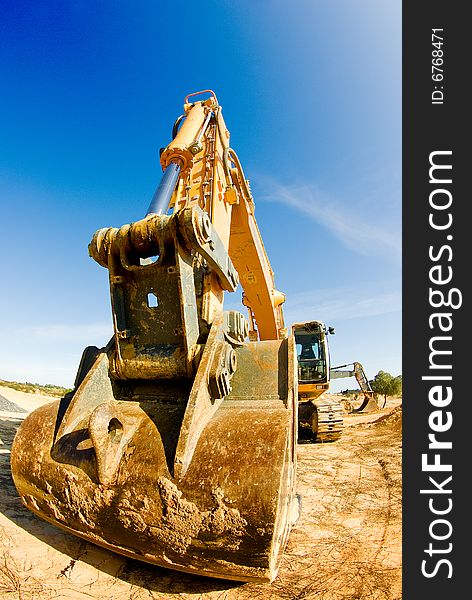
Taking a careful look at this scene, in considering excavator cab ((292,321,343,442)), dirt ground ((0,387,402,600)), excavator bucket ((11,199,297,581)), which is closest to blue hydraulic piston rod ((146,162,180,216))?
excavator bucket ((11,199,297,581))

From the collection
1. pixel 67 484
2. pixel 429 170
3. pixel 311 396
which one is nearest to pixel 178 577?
pixel 67 484

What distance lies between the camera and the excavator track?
23.7 feet

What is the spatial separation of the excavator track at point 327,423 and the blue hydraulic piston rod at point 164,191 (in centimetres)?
559

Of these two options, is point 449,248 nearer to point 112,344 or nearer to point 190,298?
point 190,298

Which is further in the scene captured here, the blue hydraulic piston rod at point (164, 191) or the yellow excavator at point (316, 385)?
the yellow excavator at point (316, 385)

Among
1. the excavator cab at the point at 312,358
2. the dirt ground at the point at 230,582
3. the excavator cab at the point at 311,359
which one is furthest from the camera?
the excavator cab at the point at 311,359

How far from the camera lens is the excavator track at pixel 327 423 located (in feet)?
23.7

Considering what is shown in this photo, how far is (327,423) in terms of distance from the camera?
7234 mm

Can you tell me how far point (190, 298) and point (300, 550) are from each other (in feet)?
7.07

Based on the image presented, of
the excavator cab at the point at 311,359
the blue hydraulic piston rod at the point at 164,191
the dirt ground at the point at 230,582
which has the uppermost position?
the blue hydraulic piston rod at the point at 164,191

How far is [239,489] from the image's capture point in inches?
74.4

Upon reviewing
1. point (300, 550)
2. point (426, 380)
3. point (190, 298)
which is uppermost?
point (190, 298)

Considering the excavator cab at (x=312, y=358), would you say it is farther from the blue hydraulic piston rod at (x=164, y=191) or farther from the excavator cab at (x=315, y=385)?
the blue hydraulic piston rod at (x=164, y=191)

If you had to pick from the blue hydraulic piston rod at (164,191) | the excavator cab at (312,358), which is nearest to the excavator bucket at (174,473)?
the blue hydraulic piston rod at (164,191)
